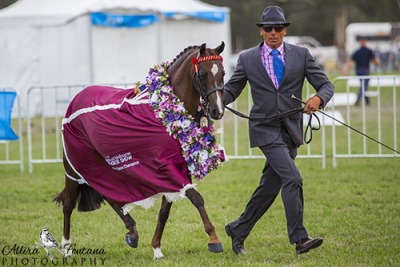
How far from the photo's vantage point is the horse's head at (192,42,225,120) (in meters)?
6.43

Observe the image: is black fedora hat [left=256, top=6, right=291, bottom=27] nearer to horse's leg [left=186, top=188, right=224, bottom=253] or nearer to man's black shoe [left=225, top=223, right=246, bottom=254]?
horse's leg [left=186, top=188, right=224, bottom=253]

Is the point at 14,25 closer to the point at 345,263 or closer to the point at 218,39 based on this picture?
the point at 218,39

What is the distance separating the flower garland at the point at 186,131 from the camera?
668 centimetres

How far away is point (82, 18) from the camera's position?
20.1m

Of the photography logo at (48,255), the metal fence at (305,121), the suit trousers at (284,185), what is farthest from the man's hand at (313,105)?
the metal fence at (305,121)

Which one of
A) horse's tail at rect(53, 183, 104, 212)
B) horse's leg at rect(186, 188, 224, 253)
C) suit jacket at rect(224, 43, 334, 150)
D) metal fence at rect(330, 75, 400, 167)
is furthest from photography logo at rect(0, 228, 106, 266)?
metal fence at rect(330, 75, 400, 167)

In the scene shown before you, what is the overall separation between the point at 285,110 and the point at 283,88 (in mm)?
185

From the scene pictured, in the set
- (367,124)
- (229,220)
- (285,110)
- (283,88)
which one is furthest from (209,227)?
(367,124)

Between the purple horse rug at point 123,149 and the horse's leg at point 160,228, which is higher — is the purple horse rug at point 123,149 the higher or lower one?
the higher one

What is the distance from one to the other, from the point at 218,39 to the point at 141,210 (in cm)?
1379

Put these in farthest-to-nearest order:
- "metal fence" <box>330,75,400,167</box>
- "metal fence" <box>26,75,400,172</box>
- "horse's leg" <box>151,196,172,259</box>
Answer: "metal fence" <box>26,75,400,172</box> → "metal fence" <box>330,75,400,167</box> → "horse's leg" <box>151,196,172,259</box>

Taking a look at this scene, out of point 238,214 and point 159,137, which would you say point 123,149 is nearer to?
point 159,137

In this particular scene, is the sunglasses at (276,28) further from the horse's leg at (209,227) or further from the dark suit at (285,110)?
the horse's leg at (209,227)

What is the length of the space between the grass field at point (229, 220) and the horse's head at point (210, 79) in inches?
51.6
